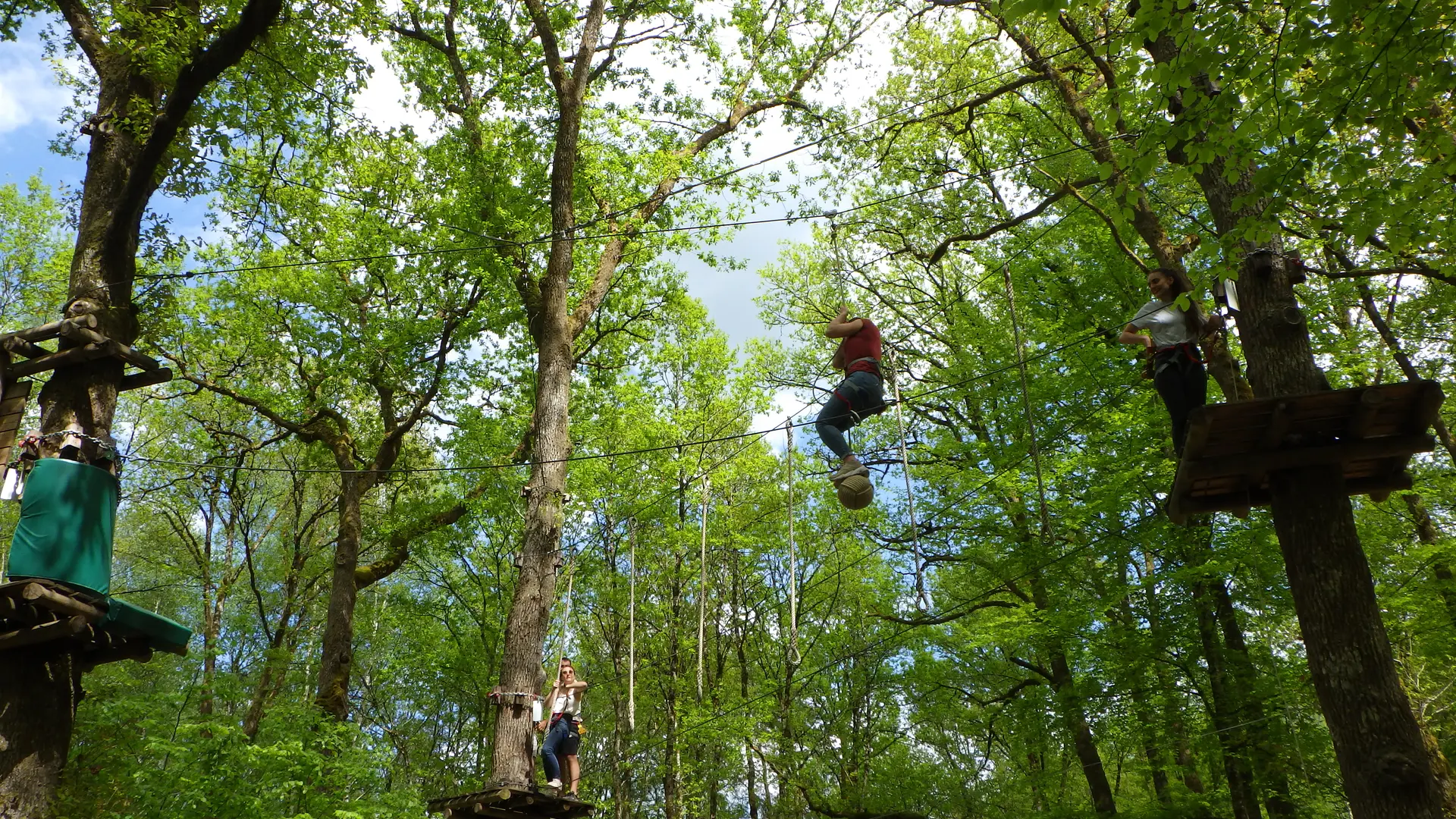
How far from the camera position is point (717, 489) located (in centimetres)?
1911

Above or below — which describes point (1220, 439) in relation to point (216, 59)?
below

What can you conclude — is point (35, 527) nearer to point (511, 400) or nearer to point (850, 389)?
point (850, 389)

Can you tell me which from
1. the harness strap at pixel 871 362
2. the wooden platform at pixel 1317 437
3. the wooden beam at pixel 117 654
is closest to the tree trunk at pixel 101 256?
the wooden beam at pixel 117 654

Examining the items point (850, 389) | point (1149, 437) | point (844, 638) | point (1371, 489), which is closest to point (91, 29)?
point (850, 389)

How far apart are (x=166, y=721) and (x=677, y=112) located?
10.1 m

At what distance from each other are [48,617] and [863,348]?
6.12m

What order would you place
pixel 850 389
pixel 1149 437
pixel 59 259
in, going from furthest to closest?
pixel 59 259 < pixel 1149 437 < pixel 850 389

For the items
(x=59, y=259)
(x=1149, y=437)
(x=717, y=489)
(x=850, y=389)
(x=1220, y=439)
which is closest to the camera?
(x=1220, y=439)

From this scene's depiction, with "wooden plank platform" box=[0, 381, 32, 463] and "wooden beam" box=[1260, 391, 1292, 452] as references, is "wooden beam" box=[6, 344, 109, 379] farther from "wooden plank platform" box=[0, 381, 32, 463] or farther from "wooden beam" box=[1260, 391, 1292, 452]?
"wooden beam" box=[1260, 391, 1292, 452]

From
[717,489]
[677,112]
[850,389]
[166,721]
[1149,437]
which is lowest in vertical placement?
Result: [166,721]

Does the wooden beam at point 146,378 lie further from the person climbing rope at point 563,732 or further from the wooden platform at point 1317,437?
the wooden platform at point 1317,437

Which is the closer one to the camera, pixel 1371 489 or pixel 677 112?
pixel 1371 489

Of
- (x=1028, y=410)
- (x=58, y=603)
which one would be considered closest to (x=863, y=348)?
(x=1028, y=410)

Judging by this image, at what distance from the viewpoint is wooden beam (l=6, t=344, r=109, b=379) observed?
24.2ft
